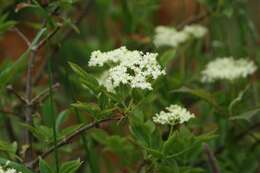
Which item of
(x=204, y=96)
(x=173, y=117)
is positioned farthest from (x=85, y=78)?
(x=204, y=96)

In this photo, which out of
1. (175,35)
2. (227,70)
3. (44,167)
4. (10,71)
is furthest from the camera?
(175,35)

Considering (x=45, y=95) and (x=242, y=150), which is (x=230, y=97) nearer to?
(x=242, y=150)

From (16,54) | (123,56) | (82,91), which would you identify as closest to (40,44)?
(123,56)

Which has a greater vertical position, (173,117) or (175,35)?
(175,35)

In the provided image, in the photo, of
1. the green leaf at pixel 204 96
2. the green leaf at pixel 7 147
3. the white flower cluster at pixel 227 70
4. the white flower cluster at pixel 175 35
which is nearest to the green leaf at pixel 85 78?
the green leaf at pixel 7 147

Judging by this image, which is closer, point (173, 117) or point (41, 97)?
point (173, 117)

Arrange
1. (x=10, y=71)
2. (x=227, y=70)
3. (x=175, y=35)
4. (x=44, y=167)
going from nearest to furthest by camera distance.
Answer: (x=44, y=167), (x=10, y=71), (x=227, y=70), (x=175, y=35)

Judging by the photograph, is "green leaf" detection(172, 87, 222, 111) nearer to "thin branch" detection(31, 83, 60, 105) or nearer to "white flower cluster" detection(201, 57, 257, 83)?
"white flower cluster" detection(201, 57, 257, 83)

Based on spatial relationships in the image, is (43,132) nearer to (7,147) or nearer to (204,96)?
(7,147)
